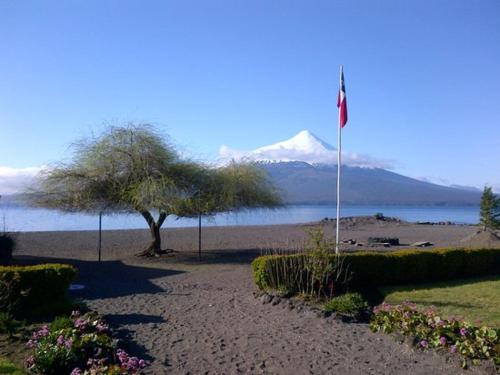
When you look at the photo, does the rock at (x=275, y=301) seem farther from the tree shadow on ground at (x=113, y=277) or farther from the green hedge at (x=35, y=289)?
the green hedge at (x=35, y=289)

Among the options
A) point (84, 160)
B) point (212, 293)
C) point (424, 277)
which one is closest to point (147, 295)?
point (212, 293)

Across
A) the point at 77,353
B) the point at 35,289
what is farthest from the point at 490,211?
the point at 77,353

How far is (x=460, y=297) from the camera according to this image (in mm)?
12164

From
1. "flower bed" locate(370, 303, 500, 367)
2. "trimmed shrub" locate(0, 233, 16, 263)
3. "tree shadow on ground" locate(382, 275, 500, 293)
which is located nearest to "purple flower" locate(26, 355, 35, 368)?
"flower bed" locate(370, 303, 500, 367)

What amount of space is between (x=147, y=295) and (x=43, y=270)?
8.69ft

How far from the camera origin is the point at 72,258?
20.3 meters

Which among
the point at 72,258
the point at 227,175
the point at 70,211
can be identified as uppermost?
the point at 227,175

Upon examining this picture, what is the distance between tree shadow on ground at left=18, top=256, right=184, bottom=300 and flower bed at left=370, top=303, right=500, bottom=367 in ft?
20.0

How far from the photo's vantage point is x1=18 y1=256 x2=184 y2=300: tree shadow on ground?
12.5 metres

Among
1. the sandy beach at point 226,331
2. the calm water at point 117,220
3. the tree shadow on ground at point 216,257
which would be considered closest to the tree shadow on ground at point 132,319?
the sandy beach at point 226,331

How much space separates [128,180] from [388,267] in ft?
33.8

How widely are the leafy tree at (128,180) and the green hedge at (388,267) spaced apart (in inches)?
295

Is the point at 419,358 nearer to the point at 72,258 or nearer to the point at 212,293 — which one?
the point at 212,293

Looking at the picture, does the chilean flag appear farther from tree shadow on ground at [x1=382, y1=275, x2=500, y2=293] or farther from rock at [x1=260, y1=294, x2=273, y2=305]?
rock at [x1=260, y1=294, x2=273, y2=305]
